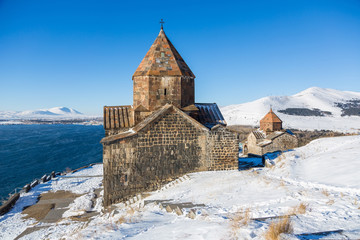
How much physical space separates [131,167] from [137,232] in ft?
17.1

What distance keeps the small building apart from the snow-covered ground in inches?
590

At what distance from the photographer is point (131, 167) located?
9664 millimetres

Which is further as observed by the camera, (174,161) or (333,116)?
(333,116)

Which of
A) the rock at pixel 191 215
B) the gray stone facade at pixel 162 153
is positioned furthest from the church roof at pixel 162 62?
the rock at pixel 191 215

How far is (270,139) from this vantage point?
86.0 feet

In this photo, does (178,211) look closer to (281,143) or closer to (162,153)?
(162,153)

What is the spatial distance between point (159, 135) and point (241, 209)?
543 centimetres

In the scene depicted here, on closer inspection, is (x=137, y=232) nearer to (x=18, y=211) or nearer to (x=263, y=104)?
(x=18, y=211)

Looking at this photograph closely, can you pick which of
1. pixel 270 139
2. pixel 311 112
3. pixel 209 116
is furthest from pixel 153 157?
pixel 311 112

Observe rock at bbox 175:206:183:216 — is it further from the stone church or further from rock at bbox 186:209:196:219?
the stone church

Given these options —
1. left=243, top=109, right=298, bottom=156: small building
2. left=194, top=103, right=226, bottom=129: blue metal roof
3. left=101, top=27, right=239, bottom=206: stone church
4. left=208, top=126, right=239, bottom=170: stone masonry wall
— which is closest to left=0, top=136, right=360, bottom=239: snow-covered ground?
left=208, top=126, right=239, bottom=170: stone masonry wall

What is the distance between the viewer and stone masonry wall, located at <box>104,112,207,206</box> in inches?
374

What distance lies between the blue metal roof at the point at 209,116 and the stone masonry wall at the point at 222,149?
135 centimetres

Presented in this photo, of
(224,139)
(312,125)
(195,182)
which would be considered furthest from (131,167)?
(312,125)
